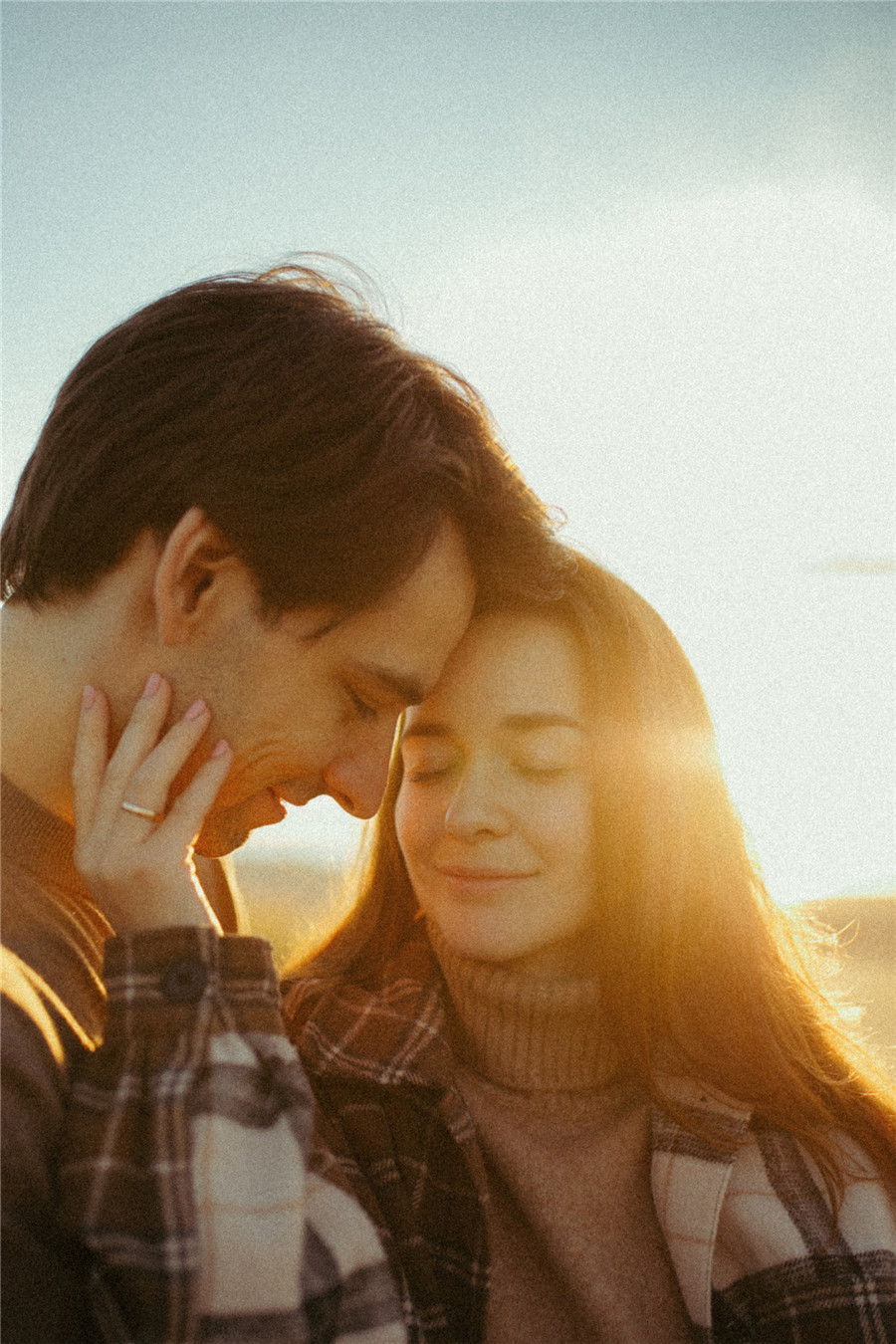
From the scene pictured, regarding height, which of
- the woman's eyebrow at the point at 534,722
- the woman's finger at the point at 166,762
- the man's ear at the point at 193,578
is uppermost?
the man's ear at the point at 193,578

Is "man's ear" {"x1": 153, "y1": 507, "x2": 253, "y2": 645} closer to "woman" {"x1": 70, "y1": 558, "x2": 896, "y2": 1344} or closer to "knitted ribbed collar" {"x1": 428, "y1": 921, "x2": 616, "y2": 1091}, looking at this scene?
"woman" {"x1": 70, "y1": 558, "x2": 896, "y2": 1344}

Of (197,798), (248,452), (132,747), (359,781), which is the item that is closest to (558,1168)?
(359,781)

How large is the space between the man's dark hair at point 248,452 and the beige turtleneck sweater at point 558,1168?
3.46 feet

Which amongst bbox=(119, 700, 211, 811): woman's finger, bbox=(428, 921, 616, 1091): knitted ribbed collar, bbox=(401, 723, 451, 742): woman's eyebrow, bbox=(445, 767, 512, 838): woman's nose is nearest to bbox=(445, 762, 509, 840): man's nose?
bbox=(445, 767, 512, 838): woman's nose

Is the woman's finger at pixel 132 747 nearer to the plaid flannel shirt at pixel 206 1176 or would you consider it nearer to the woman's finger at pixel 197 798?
the woman's finger at pixel 197 798

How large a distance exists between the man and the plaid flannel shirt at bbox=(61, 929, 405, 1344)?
0.20 m

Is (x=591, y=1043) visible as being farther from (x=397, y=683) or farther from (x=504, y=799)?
(x=397, y=683)

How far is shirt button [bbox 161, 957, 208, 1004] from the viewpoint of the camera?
1731mm

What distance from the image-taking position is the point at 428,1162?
222 cm

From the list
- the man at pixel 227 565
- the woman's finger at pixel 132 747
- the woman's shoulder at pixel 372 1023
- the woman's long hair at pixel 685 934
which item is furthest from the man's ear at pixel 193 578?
the woman's shoulder at pixel 372 1023

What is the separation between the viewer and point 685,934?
107 inches

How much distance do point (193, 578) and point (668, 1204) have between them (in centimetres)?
166

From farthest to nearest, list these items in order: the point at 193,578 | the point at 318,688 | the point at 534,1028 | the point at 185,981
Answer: the point at 534,1028
the point at 318,688
the point at 193,578
the point at 185,981

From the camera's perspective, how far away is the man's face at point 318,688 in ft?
7.06
